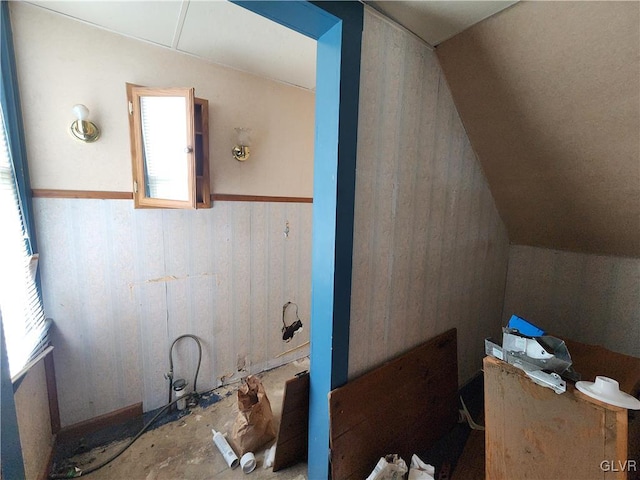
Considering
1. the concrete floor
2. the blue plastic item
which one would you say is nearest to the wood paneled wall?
the concrete floor

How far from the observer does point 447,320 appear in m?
1.69

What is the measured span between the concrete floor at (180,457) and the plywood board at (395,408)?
415 millimetres

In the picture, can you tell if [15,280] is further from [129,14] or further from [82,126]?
[129,14]

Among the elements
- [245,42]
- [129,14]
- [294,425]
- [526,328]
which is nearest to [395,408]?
[294,425]

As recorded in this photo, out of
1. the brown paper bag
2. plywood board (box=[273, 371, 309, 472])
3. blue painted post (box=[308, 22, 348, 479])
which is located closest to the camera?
blue painted post (box=[308, 22, 348, 479])

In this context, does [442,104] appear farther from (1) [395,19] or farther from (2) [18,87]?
(2) [18,87]

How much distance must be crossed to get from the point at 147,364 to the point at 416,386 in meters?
1.74

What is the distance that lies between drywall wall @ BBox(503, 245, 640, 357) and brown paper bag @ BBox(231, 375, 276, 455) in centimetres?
204

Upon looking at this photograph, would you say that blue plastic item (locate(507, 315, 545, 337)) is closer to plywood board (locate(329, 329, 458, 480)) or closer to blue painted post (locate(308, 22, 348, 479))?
plywood board (locate(329, 329, 458, 480))

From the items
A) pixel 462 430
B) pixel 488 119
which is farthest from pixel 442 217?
pixel 462 430

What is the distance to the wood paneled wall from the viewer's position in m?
1.51

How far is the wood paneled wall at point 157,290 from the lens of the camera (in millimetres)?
1513

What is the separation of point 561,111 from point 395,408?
1623 mm

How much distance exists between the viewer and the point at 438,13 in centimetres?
105
